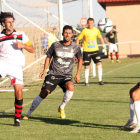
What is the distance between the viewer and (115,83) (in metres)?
12.3

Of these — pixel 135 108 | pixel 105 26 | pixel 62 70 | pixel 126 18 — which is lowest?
pixel 135 108

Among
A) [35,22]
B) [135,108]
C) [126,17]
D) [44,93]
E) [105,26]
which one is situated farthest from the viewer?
[126,17]

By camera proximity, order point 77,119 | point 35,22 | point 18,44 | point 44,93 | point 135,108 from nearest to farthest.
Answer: point 135,108 < point 18,44 < point 77,119 < point 44,93 < point 35,22

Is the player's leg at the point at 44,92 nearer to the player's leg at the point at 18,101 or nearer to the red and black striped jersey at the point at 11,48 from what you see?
the player's leg at the point at 18,101

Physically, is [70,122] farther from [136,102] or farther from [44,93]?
[136,102]

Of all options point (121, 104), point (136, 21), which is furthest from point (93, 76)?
point (136, 21)

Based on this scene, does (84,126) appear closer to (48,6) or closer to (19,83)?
(19,83)

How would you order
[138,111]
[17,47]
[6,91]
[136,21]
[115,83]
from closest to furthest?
[138,111], [17,47], [6,91], [115,83], [136,21]

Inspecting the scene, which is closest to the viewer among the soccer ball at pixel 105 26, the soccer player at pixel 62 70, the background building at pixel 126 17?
the soccer player at pixel 62 70

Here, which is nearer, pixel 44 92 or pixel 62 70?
pixel 44 92

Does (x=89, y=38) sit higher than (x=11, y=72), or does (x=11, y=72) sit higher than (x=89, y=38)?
(x=89, y=38)

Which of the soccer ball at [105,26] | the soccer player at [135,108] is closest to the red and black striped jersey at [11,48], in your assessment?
the soccer player at [135,108]

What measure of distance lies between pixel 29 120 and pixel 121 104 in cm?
234

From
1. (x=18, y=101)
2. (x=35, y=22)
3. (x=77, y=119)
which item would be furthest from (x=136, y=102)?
(x=35, y=22)
